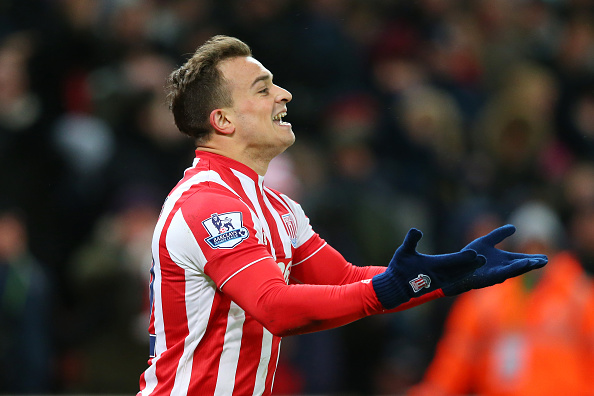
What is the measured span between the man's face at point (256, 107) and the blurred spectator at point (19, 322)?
3402 mm

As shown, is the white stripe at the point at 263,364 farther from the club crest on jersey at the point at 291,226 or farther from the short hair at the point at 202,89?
the short hair at the point at 202,89

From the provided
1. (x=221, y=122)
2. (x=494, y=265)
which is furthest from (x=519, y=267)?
(x=221, y=122)

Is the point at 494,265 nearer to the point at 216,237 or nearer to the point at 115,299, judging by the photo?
the point at 216,237

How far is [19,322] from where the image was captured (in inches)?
238

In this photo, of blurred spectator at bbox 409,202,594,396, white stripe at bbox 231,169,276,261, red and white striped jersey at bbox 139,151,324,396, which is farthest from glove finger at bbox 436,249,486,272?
blurred spectator at bbox 409,202,594,396

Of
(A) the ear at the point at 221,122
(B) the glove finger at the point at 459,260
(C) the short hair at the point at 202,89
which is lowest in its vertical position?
(B) the glove finger at the point at 459,260

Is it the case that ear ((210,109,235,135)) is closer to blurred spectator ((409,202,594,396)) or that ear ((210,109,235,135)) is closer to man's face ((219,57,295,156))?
man's face ((219,57,295,156))

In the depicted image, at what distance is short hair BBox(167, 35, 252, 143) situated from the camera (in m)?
3.21

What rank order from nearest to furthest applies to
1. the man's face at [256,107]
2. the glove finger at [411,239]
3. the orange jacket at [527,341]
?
the glove finger at [411,239]
the man's face at [256,107]
the orange jacket at [527,341]

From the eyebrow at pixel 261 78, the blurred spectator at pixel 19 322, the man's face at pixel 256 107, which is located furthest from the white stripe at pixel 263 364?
the blurred spectator at pixel 19 322

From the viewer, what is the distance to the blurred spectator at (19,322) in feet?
19.7

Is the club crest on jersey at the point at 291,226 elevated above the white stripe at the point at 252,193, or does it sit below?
below

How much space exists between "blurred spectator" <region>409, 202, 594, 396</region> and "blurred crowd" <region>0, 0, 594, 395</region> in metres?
0.06

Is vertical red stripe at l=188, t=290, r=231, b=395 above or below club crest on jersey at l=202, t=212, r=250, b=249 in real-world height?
below
